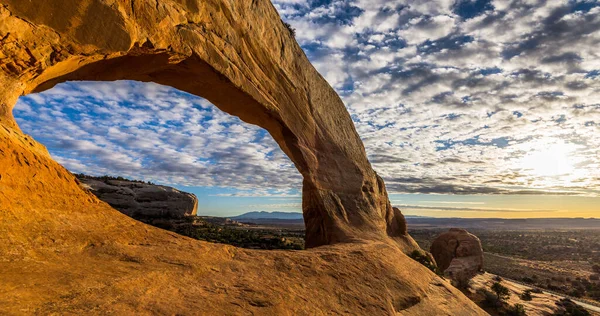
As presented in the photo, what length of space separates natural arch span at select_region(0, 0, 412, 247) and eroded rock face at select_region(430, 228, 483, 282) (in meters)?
16.6

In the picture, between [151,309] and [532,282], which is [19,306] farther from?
[532,282]

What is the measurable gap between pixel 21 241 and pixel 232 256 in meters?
3.77

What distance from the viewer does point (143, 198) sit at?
79.5ft

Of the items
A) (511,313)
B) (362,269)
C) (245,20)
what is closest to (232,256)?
(362,269)

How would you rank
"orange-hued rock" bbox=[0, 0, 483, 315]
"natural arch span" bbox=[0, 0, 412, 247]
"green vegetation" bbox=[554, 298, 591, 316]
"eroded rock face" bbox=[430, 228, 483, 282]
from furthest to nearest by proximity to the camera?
"eroded rock face" bbox=[430, 228, 483, 282] < "green vegetation" bbox=[554, 298, 591, 316] < "natural arch span" bbox=[0, 0, 412, 247] < "orange-hued rock" bbox=[0, 0, 483, 315]

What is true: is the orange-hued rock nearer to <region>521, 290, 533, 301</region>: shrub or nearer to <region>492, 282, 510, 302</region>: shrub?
<region>492, 282, 510, 302</region>: shrub

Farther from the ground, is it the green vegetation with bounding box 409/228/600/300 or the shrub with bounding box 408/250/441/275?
the shrub with bounding box 408/250/441/275

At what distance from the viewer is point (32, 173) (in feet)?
17.8

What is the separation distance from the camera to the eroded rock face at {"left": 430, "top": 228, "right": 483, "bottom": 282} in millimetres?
32531

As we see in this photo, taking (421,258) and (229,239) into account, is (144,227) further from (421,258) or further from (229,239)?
(229,239)

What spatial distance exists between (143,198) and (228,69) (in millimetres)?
18029

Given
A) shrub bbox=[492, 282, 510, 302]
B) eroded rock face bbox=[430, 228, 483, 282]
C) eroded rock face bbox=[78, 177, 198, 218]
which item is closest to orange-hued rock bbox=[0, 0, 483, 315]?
eroded rock face bbox=[78, 177, 198, 218]

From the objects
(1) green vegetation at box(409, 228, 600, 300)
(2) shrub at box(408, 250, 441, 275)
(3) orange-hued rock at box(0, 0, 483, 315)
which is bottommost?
(1) green vegetation at box(409, 228, 600, 300)

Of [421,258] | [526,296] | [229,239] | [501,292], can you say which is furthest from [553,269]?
[229,239]
